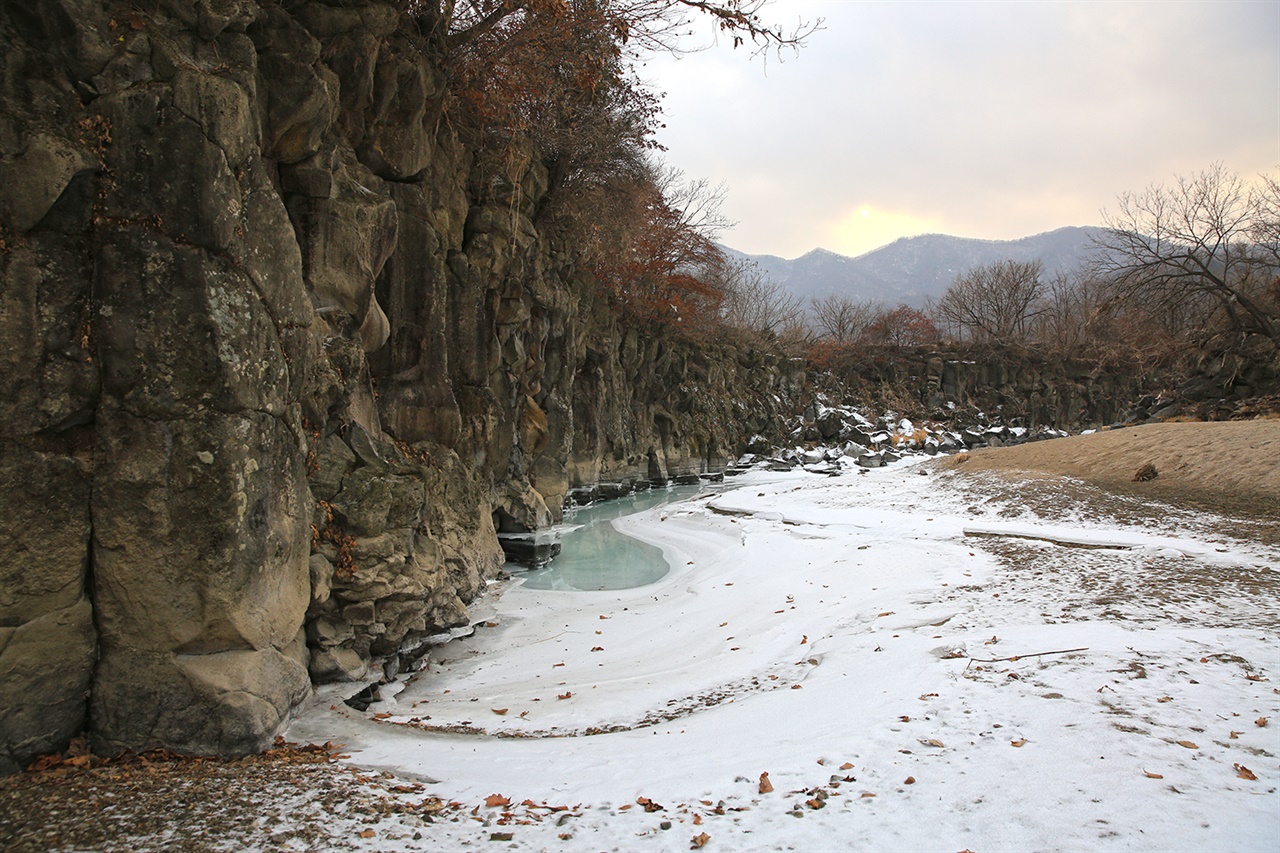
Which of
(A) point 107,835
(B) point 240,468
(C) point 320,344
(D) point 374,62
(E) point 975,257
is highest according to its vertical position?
(E) point 975,257

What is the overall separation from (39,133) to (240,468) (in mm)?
2368

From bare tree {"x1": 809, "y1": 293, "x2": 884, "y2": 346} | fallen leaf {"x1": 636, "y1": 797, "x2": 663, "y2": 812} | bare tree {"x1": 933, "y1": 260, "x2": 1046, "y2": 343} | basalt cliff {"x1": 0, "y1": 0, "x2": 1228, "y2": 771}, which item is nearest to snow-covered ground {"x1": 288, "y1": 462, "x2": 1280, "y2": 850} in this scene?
fallen leaf {"x1": 636, "y1": 797, "x2": 663, "y2": 812}

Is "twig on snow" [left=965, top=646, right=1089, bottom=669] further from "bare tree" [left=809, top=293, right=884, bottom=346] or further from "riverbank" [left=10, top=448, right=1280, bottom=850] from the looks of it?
"bare tree" [left=809, top=293, right=884, bottom=346]

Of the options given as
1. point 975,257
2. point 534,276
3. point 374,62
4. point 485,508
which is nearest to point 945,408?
point 534,276

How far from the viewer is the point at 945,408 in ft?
139

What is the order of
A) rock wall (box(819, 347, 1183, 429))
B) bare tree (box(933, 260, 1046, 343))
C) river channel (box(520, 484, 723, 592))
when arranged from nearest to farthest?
river channel (box(520, 484, 723, 592)) < rock wall (box(819, 347, 1183, 429)) < bare tree (box(933, 260, 1046, 343))

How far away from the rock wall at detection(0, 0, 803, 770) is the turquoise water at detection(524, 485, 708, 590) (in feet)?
10.7

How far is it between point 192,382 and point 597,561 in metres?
9.01

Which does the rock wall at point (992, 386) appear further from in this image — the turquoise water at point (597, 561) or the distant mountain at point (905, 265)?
the distant mountain at point (905, 265)

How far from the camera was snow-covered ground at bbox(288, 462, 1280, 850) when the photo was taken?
129 inches

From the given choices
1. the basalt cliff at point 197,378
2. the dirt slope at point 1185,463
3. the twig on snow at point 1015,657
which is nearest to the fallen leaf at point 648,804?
the basalt cliff at point 197,378

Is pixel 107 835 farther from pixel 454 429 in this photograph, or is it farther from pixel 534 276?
pixel 534 276

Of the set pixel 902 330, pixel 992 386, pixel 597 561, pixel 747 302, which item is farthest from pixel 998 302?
pixel 597 561

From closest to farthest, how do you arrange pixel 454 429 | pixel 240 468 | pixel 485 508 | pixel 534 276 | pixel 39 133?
1. pixel 39 133
2. pixel 240 468
3. pixel 454 429
4. pixel 485 508
5. pixel 534 276
